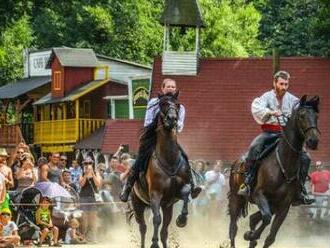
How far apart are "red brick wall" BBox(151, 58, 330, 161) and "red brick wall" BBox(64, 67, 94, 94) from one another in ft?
67.1

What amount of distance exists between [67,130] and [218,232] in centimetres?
4262

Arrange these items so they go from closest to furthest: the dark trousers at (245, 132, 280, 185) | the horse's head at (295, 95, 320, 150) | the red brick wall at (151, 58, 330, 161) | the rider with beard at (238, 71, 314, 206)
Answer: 1. the horse's head at (295, 95, 320, 150)
2. the rider with beard at (238, 71, 314, 206)
3. the dark trousers at (245, 132, 280, 185)
4. the red brick wall at (151, 58, 330, 161)

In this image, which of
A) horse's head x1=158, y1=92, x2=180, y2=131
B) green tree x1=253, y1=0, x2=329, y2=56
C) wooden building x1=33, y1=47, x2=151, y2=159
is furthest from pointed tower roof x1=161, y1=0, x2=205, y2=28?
horse's head x1=158, y1=92, x2=180, y2=131

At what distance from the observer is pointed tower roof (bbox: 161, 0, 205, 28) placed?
2035 inches

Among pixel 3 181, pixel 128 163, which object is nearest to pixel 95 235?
pixel 128 163

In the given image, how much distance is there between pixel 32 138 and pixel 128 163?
4631 cm

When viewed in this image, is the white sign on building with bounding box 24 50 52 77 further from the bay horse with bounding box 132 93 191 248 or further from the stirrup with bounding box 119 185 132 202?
the bay horse with bounding box 132 93 191 248

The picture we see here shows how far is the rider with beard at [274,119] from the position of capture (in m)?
18.2

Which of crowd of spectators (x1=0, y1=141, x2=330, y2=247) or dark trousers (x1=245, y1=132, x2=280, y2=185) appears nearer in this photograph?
dark trousers (x1=245, y1=132, x2=280, y2=185)

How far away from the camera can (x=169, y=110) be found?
18062 millimetres

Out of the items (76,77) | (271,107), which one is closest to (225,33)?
(76,77)

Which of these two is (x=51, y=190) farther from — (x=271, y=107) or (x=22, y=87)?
(x=22, y=87)

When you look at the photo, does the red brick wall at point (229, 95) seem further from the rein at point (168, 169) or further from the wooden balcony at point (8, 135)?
the rein at point (168, 169)

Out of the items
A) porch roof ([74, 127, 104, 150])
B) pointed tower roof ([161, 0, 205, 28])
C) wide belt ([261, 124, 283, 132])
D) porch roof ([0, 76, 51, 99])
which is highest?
pointed tower roof ([161, 0, 205, 28])
